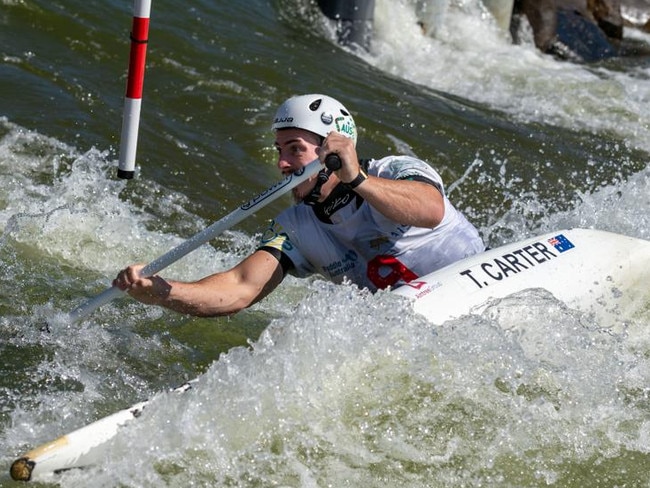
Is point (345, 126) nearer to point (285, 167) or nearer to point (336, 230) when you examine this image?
point (285, 167)

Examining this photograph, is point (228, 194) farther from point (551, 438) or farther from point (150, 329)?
point (551, 438)

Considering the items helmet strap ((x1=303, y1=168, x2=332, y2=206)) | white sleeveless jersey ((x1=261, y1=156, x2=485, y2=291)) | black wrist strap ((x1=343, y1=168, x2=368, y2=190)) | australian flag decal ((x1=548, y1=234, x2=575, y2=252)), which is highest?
black wrist strap ((x1=343, y1=168, x2=368, y2=190))

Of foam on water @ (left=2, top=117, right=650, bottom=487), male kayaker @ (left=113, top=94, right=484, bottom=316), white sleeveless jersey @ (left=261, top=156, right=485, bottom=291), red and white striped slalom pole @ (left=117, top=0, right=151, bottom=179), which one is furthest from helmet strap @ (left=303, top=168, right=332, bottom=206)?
red and white striped slalom pole @ (left=117, top=0, right=151, bottom=179)

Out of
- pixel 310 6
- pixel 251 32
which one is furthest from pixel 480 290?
pixel 310 6

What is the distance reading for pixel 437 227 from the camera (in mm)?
5238

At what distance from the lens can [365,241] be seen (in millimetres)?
5137

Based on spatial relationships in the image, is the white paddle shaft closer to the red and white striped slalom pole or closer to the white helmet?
the white helmet

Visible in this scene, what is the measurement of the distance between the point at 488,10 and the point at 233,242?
7.46m

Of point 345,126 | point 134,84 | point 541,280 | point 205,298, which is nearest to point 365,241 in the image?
point 345,126

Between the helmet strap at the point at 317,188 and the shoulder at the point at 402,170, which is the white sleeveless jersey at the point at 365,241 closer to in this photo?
the shoulder at the point at 402,170

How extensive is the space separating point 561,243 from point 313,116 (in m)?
1.70

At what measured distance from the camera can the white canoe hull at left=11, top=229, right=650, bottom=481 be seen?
16.2ft

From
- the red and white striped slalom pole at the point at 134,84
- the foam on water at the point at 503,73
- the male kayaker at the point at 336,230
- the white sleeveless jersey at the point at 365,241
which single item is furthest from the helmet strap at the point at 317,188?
the foam on water at the point at 503,73

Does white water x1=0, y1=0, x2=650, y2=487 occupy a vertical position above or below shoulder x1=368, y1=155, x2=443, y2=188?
below
